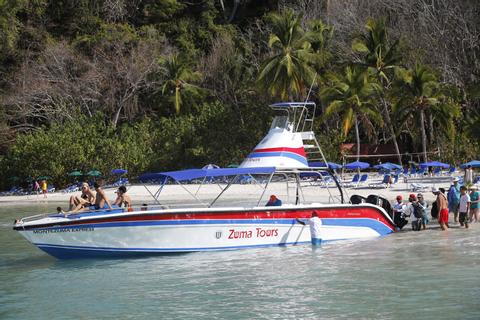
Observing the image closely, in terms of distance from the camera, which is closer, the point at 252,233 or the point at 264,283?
the point at 264,283

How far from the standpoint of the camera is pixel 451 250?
1933 centimetres

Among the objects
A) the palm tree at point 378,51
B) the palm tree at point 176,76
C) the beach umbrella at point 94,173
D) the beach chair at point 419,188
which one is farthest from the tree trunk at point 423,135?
the beach umbrella at point 94,173

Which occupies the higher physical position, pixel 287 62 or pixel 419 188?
pixel 287 62

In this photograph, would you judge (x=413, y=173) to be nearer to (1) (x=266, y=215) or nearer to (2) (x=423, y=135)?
(2) (x=423, y=135)

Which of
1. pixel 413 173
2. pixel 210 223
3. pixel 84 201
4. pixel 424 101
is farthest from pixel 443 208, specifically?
pixel 424 101

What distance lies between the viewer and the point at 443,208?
73.0ft

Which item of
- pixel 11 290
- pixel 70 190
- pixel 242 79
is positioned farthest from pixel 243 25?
pixel 11 290

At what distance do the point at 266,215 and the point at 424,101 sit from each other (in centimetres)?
3100

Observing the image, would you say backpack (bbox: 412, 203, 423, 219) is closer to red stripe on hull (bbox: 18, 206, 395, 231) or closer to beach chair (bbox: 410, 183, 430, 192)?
red stripe on hull (bbox: 18, 206, 395, 231)

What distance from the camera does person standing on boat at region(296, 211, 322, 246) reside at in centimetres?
1981

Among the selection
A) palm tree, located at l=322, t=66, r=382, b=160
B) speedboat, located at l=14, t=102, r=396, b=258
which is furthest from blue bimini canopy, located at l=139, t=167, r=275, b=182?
palm tree, located at l=322, t=66, r=382, b=160

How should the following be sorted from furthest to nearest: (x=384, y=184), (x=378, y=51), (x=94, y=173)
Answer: (x=378, y=51)
(x=94, y=173)
(x=384, y=184)

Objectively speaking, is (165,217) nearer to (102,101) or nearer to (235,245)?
(235,245)

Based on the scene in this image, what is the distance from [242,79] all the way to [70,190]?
1617cm
